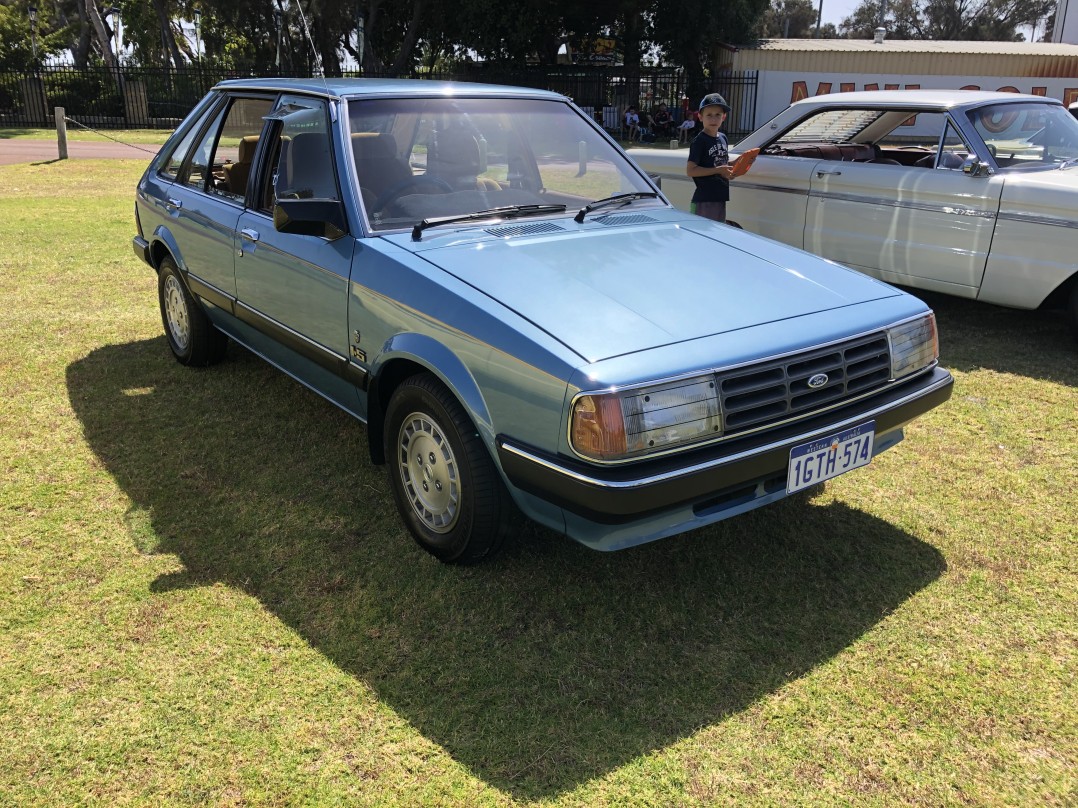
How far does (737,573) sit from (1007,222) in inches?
153

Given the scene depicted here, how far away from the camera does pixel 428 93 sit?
3.95 metres

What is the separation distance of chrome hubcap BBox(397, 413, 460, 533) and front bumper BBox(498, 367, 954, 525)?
1.25 ft

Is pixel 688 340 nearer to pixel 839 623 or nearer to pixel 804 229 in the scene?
pixel 839 623

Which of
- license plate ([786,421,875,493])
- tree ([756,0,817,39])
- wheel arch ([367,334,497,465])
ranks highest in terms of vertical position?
tree ([756,0,817,39])

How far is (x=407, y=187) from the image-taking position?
12.1ft

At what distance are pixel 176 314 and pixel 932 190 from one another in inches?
207

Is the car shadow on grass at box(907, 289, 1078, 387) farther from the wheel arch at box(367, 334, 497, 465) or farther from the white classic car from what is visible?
the wheel arch at box(367, 334, 497, 465)

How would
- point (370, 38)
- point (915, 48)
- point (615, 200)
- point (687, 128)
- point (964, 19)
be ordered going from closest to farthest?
point (615, 200)
point (687, 128)
point (915, 48)
point (370, 38)
point (964, 19)

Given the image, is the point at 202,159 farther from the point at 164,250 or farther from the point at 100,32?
the point at 100,32

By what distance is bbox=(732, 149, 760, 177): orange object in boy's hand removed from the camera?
6680 millimetres

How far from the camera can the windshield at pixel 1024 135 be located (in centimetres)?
602

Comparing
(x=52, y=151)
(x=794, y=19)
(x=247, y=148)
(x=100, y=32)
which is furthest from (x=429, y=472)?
(x=794, y=19)

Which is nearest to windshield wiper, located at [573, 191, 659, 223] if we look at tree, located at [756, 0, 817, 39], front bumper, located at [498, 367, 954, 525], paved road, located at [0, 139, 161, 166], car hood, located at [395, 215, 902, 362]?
car hood, located at [395, 215, 902, 362]

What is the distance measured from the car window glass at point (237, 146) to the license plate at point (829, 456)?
312 centimetres
